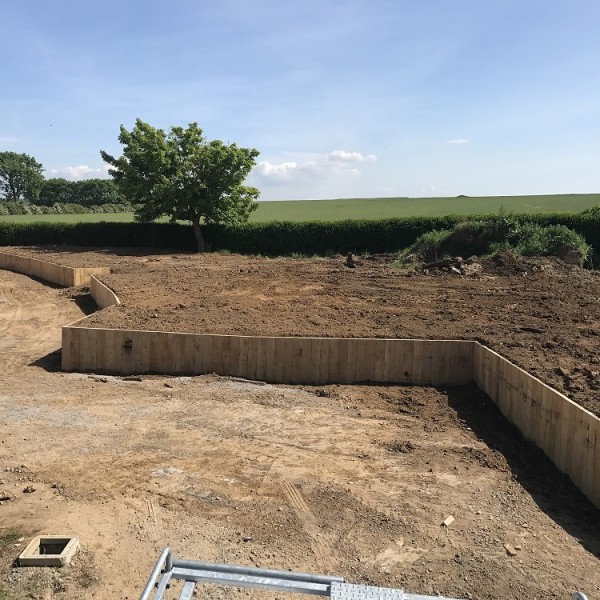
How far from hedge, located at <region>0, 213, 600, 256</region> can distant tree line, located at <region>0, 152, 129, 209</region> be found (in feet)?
195

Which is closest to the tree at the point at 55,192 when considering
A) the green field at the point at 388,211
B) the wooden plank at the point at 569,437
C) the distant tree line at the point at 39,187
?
the distant tree line at the point at 39,187

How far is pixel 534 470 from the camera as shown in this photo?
21.4 ft

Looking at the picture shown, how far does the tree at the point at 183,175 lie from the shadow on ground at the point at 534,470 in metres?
20.1

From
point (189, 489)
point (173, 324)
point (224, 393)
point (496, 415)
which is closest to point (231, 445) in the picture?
point (189, 489)

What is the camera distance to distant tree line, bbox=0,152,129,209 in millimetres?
92000

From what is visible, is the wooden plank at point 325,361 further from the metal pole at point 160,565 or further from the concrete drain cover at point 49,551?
the metal pole at point 160,565

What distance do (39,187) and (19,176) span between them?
11.4 feet

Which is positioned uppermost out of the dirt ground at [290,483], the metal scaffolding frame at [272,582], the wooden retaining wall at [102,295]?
the metal scaffolding frame at [272,582]

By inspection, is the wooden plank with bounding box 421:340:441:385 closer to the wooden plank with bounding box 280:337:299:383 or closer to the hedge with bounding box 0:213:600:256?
the wooden plank with bounding box 280:337:299:383

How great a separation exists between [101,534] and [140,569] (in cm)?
72

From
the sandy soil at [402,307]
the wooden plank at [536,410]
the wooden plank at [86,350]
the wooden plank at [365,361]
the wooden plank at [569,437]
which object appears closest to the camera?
the wooden plank at [569,437]

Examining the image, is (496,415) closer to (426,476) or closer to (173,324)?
(426,476)

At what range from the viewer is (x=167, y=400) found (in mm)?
8977

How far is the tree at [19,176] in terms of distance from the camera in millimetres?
91469
